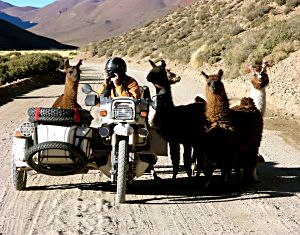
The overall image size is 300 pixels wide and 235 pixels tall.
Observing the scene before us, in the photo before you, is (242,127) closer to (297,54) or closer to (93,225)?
(93,225)

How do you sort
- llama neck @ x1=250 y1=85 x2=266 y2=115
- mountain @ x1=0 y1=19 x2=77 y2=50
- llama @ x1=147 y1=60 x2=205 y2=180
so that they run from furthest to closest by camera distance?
mountain @ x1=0 y1=19 x2=77 y2=50 < llama neck @ x1=250 y1=85 x2=266 y2=115 < llama @ x1=147 y1=60 x2=205 y2=180

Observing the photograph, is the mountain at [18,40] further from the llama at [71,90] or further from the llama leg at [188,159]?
the llama leg at [188,159]

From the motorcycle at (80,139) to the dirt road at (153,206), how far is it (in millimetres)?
489

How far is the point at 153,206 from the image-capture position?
7.93m

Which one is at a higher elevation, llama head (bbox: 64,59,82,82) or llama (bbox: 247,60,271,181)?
llama head (bbox: 64,59,82,82)

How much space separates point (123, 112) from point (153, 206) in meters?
1.45

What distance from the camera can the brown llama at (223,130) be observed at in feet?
28.1

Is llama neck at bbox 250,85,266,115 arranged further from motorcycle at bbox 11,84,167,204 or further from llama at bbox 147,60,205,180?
motorcycle at bbox 11,84,167,204

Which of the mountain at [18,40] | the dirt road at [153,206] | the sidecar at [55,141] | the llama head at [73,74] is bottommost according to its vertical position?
the dirt road at [153,206]

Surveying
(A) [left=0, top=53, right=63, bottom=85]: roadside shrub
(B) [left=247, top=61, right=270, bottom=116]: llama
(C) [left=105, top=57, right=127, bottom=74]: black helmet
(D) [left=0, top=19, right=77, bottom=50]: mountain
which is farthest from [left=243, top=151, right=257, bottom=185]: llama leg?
(D) [left=0, top=19, right=77, bottom=50]: mountain

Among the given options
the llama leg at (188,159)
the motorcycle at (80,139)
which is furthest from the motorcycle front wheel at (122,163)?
the llama leg at (188,159)

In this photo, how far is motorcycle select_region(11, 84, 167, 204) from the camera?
7496mm

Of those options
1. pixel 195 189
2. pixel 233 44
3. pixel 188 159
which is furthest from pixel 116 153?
pixel 233 44

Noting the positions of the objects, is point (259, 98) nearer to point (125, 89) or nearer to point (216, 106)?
point (216, 106)
